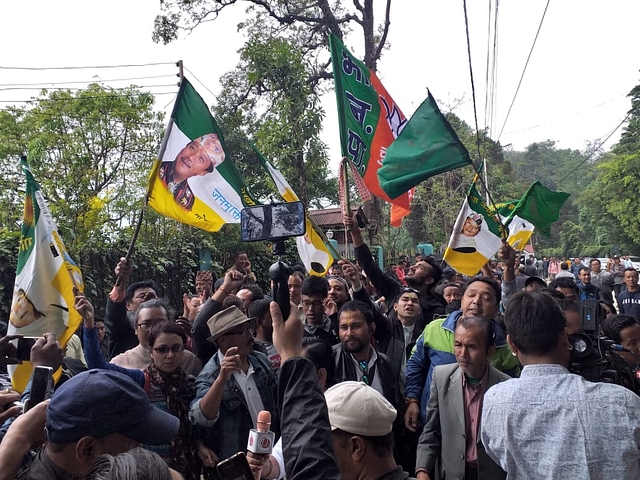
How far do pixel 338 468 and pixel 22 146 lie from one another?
1401cm

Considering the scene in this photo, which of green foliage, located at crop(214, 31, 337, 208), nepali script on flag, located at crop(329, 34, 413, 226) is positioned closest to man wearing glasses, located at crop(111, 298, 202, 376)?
nepali script on flag, located at crop(329, 34, 413, 226)

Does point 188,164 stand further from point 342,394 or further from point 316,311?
point 342,394

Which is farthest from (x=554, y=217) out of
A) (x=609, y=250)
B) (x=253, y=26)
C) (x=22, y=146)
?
(x=609, y=250)

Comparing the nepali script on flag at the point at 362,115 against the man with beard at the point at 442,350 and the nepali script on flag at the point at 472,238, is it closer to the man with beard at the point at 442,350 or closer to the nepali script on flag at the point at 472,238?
the nepali script on flag at the point at 472,238

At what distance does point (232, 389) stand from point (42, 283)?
1.35 metres

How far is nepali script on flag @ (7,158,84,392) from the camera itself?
11.5 ft

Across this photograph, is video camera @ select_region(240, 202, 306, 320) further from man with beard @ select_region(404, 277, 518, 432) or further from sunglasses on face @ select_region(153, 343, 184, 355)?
man with beard @ select_region(404, 277, 518, 432)

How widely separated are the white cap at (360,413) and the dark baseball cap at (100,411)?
561mm

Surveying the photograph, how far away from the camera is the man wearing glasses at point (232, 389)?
3.04 meters

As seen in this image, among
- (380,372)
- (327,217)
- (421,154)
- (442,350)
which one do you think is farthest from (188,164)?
(327,217)

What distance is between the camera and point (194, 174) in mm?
5355

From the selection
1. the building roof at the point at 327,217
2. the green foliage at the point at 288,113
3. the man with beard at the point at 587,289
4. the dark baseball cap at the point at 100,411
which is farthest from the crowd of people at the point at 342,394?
the building roof at the point at 327,217

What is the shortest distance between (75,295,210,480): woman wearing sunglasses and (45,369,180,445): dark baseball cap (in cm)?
124

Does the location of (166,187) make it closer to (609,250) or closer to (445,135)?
(445,135)
